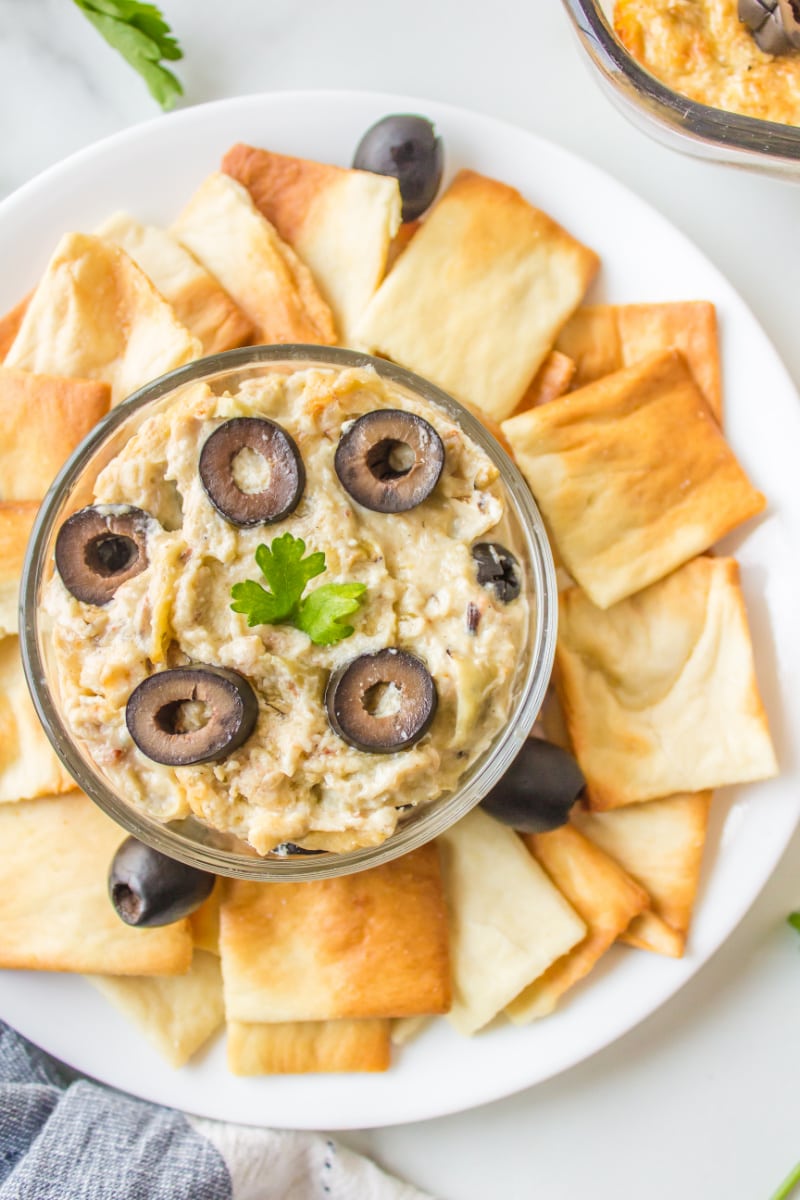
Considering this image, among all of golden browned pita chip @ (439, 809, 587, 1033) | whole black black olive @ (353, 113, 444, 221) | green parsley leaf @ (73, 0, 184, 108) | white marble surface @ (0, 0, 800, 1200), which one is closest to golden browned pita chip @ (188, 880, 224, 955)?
golden browned pita chip @ (439, 809, 587, 1033)

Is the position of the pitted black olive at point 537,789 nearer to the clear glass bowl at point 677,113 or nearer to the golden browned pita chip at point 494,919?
the golden browned pita chip at point 494,919

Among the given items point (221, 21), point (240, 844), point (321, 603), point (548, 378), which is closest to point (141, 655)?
point (321, 603)

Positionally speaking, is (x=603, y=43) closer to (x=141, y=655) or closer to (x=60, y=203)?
(x=60, y=203)

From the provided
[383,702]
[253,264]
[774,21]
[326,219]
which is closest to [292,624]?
[383,702]

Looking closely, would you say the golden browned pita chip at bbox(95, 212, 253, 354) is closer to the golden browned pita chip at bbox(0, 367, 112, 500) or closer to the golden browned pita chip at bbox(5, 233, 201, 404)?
the golden browned pita chip at bbox(5, 233, 201, 404)

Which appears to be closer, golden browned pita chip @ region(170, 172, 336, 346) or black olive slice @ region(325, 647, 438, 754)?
black olive slice @ region(325, 647, 438, 754)
